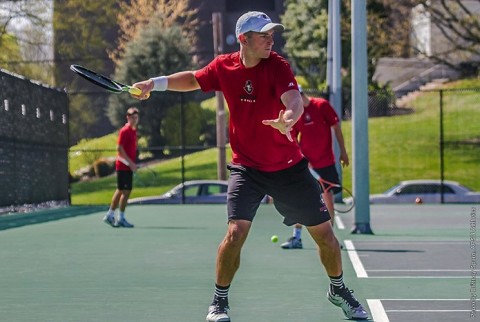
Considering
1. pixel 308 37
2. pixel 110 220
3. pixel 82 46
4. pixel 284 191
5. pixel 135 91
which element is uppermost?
pixel 308 37

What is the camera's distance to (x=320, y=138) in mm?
14641

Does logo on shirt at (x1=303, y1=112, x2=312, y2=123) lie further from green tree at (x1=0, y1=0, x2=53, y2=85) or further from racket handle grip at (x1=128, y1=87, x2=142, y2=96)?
green tree at (x1=0, y1=0, x2=53, y2=85)

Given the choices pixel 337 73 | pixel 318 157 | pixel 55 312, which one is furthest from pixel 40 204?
pixel 55 312

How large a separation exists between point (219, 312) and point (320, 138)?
6.83 m

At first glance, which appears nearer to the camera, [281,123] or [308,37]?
[281,123]

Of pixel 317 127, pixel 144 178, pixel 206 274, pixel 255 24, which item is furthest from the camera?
pixel 144 178

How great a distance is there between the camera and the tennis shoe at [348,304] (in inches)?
325

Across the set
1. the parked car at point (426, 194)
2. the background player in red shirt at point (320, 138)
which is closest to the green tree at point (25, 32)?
the parked car at point (426, 194)

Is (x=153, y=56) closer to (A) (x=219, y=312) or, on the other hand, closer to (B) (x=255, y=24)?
(B) (x=255, y=24)

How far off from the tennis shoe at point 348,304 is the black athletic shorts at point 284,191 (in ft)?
1.88

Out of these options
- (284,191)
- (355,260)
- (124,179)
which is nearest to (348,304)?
(284,191)

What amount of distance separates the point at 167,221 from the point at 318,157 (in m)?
6.92

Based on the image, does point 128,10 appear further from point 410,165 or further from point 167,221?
point 167,221

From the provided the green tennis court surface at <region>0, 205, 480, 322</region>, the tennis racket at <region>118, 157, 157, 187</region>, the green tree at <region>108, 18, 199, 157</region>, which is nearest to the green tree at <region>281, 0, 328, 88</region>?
the green tree at <region>108, 18, 199, 157</region>
